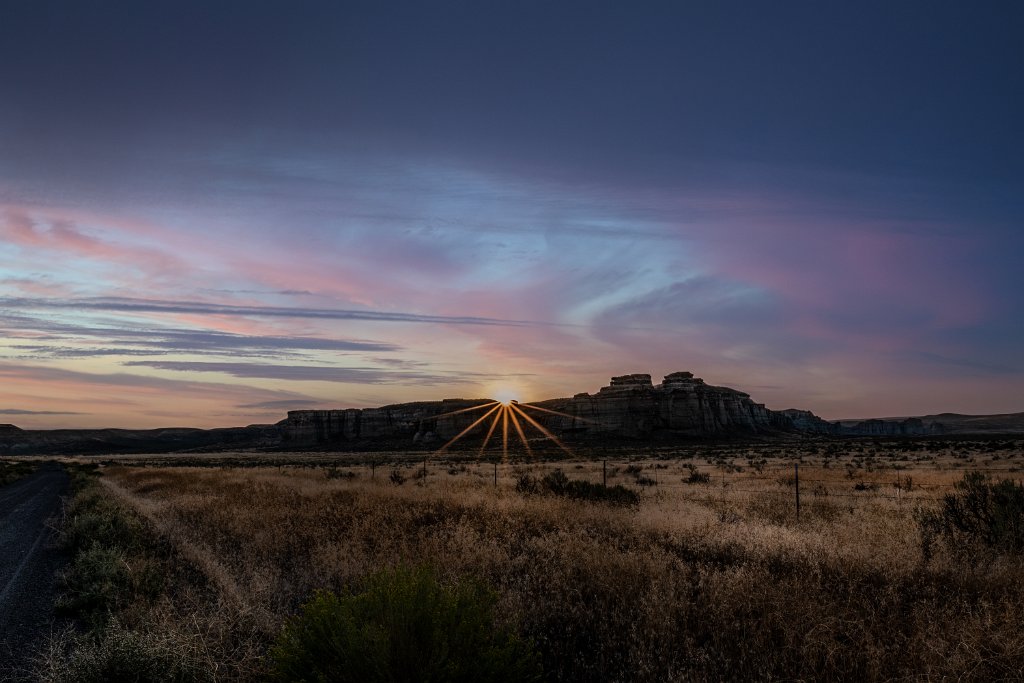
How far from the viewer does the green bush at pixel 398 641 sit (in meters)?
3.60

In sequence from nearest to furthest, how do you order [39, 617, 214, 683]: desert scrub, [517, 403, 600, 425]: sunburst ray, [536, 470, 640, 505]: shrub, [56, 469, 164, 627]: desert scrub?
1. [39, 617, 214, 683]: desert scrub
2. [56, 469, 164, 627]: desert scrub
3. [536, 470, 640, 505]: shrub
4. [517, 403, 600, 425]: sunburst ray

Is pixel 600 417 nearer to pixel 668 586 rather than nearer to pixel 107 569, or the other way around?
pixel 107 569

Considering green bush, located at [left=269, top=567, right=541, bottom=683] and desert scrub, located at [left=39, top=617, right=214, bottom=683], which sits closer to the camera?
green bush, located at [left=269, top=567, right=541, bottom=683]

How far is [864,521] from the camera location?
1223 centimetres

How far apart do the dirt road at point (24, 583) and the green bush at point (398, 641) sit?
3.36m

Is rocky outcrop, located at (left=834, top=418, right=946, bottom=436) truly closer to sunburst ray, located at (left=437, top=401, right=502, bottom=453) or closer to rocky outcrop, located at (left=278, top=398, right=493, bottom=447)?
sunburst ray, located at (left=437, top=401, right=502, bottom=453)

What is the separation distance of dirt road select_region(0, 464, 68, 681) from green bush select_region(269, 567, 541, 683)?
11.0 feet

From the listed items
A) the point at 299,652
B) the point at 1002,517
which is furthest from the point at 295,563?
the point at 1002,517

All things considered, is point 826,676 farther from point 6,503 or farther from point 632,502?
point 6,503

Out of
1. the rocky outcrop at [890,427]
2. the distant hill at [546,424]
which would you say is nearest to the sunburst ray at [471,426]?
the distant hill at [546,424]

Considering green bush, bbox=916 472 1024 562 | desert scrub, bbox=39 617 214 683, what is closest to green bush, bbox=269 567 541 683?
desert scrub, bbox=39 617 214 683

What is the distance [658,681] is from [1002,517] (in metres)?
8.31

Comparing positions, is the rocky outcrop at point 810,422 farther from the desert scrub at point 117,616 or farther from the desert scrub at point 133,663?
the desert scrub at point 133,663

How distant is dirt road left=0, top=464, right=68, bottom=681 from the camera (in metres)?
5.95
